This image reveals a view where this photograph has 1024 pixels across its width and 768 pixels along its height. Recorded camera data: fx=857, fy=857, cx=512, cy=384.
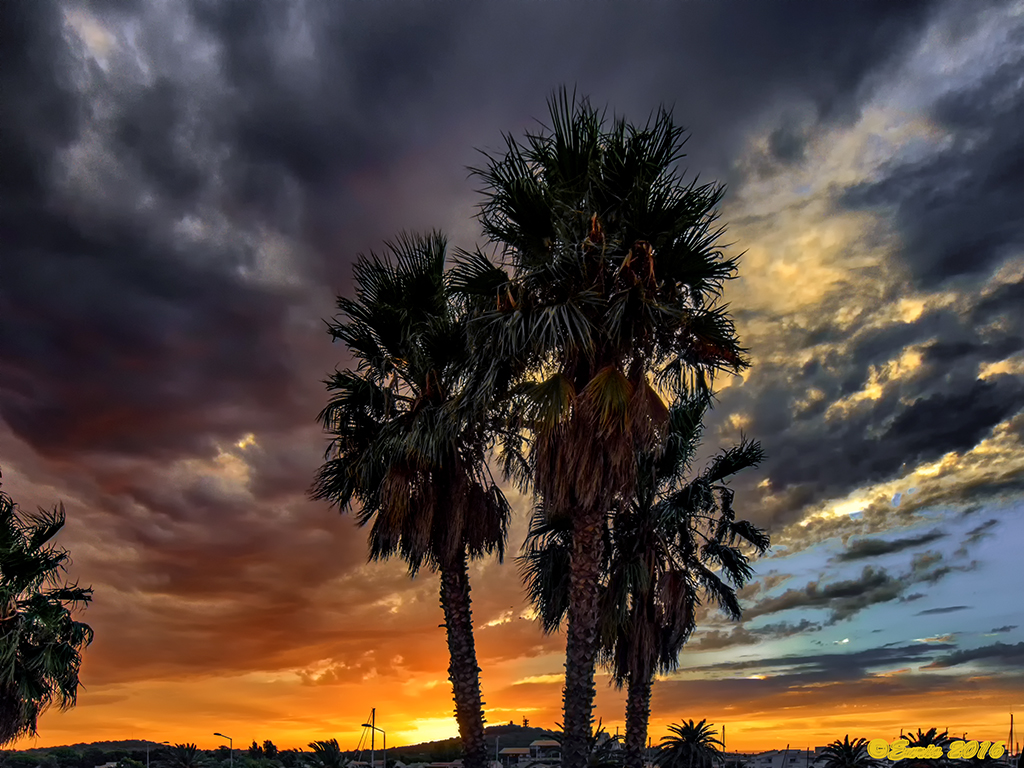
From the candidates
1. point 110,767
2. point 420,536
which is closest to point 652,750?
point 420,536

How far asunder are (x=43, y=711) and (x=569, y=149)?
19.6 m

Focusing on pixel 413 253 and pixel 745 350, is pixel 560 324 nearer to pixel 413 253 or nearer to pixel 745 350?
pixel 745 350

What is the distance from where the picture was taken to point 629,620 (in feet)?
72.9

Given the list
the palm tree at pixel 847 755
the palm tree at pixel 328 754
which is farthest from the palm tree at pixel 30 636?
the palm tree at pixel 847 755

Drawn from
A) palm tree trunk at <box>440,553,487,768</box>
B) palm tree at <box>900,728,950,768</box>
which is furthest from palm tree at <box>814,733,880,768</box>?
palm tree trunk at <box>440,553,487,768</box>

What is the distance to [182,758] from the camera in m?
29.3

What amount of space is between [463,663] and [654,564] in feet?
21.1

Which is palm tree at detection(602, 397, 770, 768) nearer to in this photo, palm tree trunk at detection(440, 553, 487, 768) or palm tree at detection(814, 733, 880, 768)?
palm tree trunk at detection(440, 553, 487, 768)

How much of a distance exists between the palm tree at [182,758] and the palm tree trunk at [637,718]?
15.5 metres

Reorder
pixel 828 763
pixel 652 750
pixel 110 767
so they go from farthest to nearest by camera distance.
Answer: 1. pixel 110 767
2. pixel 828 763
3. pixel 652 750

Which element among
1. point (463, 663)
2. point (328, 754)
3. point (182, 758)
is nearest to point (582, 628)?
point (463, 663)

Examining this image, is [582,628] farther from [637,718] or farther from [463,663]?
[637,718]

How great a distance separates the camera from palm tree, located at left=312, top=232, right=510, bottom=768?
18.0 m

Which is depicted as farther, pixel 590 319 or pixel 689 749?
pixel 689 749
